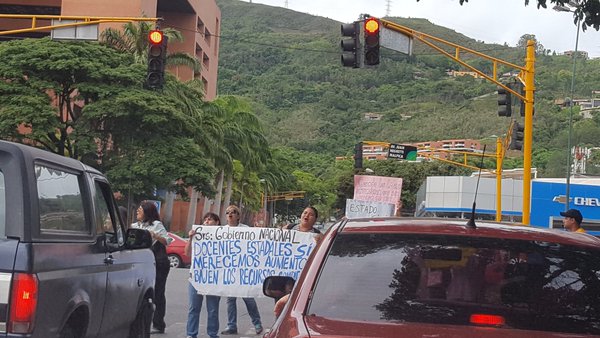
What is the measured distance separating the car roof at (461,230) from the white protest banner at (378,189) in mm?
24244

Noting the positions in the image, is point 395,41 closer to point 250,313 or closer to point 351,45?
point 351,45

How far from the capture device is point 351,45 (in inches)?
685

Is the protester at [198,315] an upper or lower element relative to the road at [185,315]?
upper

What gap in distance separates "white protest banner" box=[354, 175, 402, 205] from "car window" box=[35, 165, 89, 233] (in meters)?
22.9

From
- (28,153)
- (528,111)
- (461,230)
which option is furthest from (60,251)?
(528,111)

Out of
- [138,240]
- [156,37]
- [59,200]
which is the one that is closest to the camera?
[59,200]

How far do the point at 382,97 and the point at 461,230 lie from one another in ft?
480

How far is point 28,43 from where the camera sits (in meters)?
43.5

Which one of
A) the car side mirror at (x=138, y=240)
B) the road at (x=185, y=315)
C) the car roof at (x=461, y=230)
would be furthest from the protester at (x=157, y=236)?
the car roof at (x=461, y=230)

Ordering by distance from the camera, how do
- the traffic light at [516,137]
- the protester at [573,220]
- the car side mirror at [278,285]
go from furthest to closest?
1. the traffic light at [516,137]
2. the protester at [573,220]
3. the car side mirror at [278,285]

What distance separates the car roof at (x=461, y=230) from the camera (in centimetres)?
446

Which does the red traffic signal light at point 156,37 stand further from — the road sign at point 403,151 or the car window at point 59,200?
the road sign at point 403,151

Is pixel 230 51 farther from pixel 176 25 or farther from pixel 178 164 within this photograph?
pixel 178 164

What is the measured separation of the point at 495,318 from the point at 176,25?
6648cm
